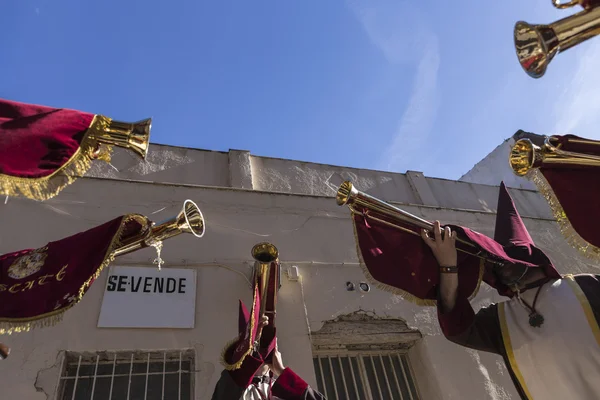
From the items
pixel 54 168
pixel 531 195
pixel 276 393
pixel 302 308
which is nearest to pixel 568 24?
pixel 54 168

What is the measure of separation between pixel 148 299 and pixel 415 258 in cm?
249

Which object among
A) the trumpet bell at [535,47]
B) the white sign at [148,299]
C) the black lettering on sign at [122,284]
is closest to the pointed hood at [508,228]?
the trumpet bell at [535,47]

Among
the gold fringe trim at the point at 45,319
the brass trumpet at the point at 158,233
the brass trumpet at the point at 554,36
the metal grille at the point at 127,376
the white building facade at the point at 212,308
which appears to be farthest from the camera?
the white building facade at the point at 212,308

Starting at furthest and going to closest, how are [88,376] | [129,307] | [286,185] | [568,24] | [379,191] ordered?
[379,191], [286,185], [129,307], [88,376], [568,24]

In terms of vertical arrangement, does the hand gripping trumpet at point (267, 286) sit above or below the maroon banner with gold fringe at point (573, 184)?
above

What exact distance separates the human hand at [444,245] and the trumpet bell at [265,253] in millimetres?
1497

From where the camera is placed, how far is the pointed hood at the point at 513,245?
2883mm

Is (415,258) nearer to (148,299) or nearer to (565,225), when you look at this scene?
(565,225)

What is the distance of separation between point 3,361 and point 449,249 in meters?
3.47

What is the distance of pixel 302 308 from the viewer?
14.8 feet

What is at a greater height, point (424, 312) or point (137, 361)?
point (424, 312)

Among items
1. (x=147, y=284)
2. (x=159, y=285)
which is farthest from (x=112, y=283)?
(x=159, y=285)

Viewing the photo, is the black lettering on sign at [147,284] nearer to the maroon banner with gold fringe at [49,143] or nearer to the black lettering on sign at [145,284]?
the black lettering on sign at [145,284]

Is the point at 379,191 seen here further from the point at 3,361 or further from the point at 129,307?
the point at 3,361
